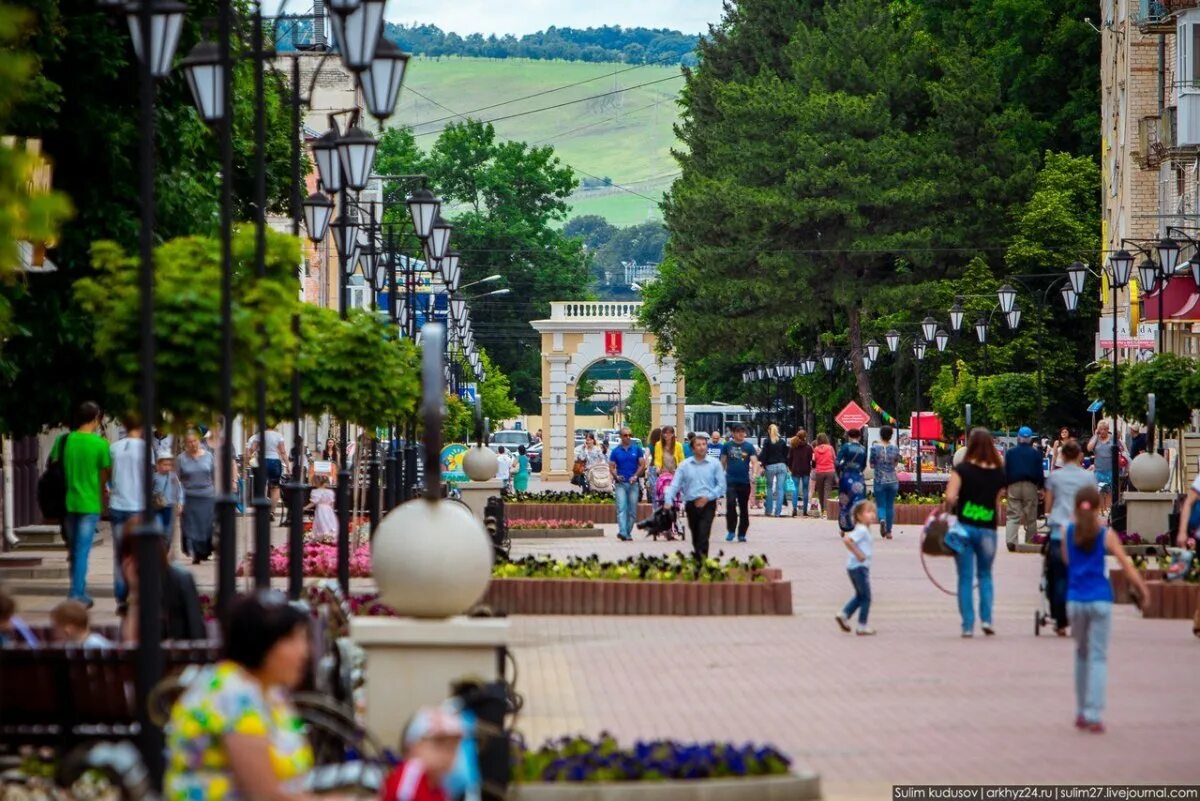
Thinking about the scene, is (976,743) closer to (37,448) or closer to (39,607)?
(39,607)

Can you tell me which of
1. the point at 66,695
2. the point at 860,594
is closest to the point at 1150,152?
the point at 860,594

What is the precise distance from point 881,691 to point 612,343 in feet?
286

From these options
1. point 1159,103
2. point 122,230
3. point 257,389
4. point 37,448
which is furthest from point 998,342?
point 257,389

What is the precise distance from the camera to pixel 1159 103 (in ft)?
184

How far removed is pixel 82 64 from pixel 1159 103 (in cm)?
3610

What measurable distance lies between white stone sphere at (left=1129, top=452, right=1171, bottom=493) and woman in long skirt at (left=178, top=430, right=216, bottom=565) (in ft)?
38.4

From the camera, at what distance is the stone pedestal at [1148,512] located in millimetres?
29016

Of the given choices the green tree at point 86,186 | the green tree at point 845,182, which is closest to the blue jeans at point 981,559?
the green tree at point 86,186

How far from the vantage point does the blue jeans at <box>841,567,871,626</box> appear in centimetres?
1897

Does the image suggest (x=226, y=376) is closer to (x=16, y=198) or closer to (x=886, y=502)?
(x=16, y=198)

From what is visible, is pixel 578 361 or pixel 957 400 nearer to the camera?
pixel 957 400

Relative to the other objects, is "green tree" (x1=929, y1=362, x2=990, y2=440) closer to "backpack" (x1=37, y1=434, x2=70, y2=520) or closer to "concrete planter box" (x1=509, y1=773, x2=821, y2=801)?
"backpack" (x1=37, y1=434, x2=70, y2=520)

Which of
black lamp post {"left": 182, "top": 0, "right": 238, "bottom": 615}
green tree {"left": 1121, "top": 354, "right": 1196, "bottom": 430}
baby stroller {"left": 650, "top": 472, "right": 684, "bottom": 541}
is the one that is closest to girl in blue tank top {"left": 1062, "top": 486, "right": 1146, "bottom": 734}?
black lamp post {"left": 182, "top": 0, "right": 238, "bottom": 615}

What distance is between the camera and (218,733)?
6.62m
